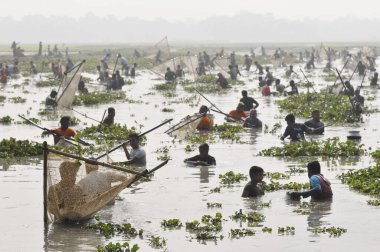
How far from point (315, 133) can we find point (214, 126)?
10.3 ft

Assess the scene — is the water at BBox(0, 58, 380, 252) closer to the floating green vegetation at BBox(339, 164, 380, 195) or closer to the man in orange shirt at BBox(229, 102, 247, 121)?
the floating green vegetation at BBox(339, 164, 380, 195)

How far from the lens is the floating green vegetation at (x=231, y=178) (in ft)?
59.5

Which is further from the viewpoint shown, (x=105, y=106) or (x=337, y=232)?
(x=105, y=106)

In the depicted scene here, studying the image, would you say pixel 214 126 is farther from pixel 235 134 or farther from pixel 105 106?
pixel 105 106

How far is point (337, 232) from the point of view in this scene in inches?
534

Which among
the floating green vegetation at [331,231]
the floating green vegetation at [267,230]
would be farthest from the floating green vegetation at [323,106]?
the floating green vegetation at [267,230]

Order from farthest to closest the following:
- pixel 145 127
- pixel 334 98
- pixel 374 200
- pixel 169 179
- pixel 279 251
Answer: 1. pixel 334 98
2. pixel 145 127
3. pixel 169 179
4. pixel 374 200
5. pixel 279 251

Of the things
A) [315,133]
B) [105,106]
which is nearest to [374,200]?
[315,133]

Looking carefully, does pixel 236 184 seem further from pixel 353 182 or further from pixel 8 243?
pixel 8 243

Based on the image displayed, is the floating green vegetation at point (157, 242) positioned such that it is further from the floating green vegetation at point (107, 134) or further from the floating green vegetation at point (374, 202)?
the floating green vegetation at point (107, 134)

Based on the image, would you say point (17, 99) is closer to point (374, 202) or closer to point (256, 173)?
point (256, 173)

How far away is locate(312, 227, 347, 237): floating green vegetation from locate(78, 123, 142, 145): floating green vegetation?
35.9 feet

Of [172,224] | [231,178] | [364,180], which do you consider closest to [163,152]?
[231,178]

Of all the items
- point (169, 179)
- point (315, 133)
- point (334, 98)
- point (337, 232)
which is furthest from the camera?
point (334, 98)
